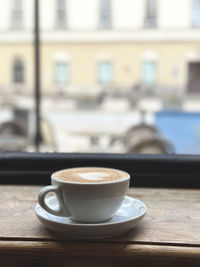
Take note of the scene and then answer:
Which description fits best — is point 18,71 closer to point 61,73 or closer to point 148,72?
point 61,73

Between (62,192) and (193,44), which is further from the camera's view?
(193,44)

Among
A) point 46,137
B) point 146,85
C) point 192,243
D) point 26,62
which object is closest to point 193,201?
point 192,243

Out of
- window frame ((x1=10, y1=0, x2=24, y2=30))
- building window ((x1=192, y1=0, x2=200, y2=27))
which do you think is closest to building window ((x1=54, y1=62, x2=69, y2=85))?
window frame ((x1=10, y1=0, x2=24, y2=30))

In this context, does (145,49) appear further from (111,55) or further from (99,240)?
(99,240)

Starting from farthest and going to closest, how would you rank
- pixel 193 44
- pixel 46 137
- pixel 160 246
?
pixel 193 44 → pixel 46 137 → pixel 160 246

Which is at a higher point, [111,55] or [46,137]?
[111,55]

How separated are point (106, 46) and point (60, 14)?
1558 millimetres

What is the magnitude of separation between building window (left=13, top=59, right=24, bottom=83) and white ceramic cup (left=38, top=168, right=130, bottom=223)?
402 inches

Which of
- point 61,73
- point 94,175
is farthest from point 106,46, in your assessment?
point 94,175

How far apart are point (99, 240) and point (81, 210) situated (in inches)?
1.5

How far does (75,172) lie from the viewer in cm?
45

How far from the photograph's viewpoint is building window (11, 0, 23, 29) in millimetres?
10148

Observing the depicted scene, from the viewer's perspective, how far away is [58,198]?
410 millimetres

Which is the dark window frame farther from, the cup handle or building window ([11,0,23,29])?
building window ([11,0,23,29])
